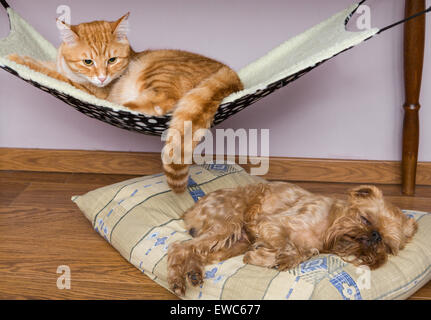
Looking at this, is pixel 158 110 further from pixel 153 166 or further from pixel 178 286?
pixel 153 166

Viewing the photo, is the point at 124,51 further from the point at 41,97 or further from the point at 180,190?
the point at 41,97

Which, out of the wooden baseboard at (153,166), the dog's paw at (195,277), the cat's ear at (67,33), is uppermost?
the cat's ear at (67,33)

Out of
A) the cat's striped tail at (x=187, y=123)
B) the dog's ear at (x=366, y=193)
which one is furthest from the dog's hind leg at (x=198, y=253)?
the dog's ear at (x=366, y=193)

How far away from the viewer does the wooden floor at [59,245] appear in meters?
2.04

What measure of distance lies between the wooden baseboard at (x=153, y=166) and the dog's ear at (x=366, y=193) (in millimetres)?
1233

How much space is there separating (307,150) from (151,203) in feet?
3.90

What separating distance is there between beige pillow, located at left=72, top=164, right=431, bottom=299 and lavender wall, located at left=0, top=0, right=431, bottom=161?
73 cm

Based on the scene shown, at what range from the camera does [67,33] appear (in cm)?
234

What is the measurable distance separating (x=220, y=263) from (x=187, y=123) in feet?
1.81

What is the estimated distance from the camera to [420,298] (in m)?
2.00

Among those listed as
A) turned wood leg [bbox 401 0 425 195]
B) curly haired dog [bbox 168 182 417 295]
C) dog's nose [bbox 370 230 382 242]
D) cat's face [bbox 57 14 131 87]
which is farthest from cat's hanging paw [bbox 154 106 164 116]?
turned wood leg [bbox 401 0 425 195]

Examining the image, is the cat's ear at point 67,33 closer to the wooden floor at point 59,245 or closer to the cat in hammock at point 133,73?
the cat in hammock at point 133,73

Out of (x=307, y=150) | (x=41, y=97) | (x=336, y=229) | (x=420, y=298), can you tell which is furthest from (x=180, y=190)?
(x=41, y=97)

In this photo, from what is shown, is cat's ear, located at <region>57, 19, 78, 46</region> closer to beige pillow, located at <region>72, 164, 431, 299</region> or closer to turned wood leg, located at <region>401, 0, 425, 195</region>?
beige pillow, located at <region>72, 164, 431, 299</region>
